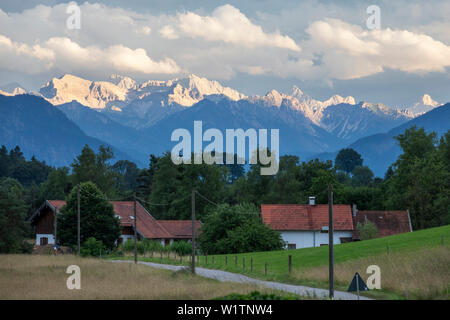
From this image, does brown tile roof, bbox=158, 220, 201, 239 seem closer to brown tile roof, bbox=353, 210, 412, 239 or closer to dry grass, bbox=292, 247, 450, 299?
brown tile roof, bbox=353, 210, 412, 239

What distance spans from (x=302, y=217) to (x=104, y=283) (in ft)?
163

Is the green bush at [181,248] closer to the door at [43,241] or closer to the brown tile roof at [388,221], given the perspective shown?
the door at [43,241]

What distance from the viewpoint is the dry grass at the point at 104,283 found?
23.9 metres

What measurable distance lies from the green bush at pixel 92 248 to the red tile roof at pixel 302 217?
78.4 ft

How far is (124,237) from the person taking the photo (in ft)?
239

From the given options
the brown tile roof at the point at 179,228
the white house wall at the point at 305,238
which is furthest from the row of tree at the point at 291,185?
the white house wall at the point at 305,238

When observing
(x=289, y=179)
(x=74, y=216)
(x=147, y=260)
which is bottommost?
(x=147, y=260)

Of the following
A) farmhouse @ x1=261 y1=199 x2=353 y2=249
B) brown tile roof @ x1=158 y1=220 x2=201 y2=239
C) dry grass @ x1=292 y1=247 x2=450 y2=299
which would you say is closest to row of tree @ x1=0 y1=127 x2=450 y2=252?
brown tile roof @ x1=158 y1=220 x2=201 y2=239

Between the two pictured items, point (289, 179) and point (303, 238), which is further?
point (289, 179)

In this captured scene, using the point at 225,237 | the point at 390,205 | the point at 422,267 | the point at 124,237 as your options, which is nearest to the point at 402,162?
the point at 390,205

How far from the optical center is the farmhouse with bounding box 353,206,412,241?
77.9 metres

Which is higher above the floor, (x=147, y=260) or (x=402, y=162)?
(x=402, y=162)

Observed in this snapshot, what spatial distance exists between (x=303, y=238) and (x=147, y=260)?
29.1 m
